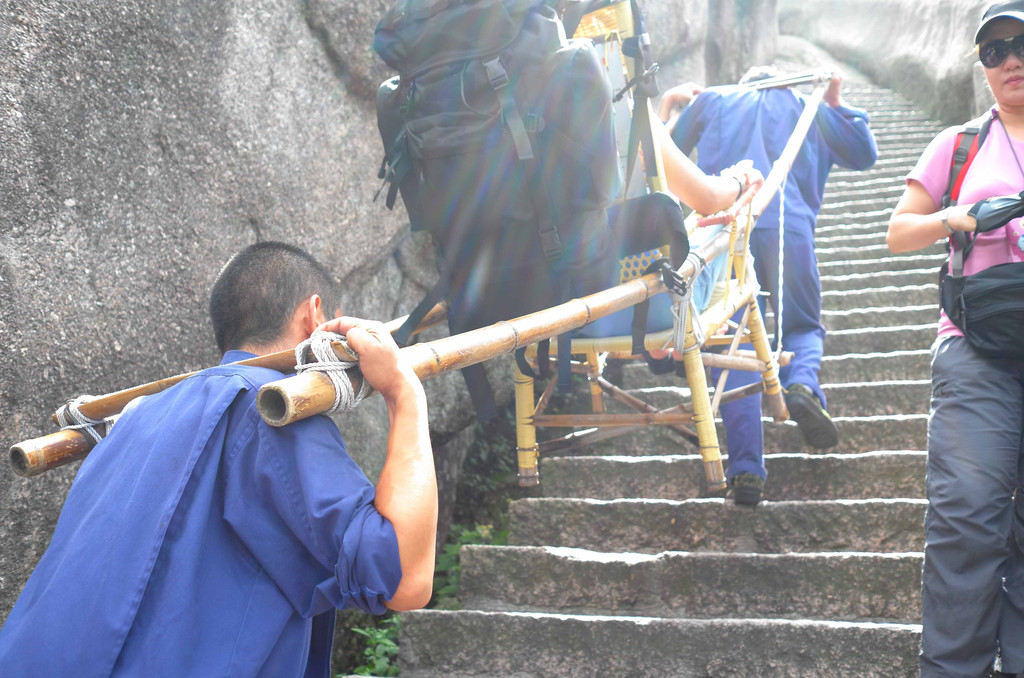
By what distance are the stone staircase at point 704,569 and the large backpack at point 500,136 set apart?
1204 millimetres

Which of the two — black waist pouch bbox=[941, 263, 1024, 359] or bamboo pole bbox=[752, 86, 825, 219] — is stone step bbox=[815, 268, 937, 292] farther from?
black waist pouch bbox=[941, 263, 1024, 359]

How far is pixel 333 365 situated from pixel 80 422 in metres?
0.72

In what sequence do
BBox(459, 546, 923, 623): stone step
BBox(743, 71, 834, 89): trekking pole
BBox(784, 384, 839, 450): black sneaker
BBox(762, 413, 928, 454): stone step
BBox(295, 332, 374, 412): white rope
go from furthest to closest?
BBox(743, 71, 834, 89): trekking pole
BBox(762, 413, 928, 454): stone step
BBox(784, 384, 839, 450): black sneaker
BBox(459, 546, 923, 623): stone step
BBox(295, 332, 374, 412): white rope

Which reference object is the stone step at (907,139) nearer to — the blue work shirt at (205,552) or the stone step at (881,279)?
the stone step at (881,279)

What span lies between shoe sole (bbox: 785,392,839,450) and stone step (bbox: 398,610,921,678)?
119 centimetres

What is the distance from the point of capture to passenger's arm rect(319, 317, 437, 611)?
138 cm

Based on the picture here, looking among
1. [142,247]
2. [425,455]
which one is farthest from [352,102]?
[425,455]

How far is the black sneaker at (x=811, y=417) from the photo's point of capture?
383 centimetres

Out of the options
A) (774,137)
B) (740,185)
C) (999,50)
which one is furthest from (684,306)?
(774,137)

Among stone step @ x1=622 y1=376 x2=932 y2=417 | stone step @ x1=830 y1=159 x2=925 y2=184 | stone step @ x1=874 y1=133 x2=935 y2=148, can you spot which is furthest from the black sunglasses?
stone step @ x1=874 y1=133 x2=935 y2=148

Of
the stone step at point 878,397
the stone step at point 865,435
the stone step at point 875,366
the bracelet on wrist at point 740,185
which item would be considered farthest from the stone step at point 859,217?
the bracelet on wrist at point 740,185

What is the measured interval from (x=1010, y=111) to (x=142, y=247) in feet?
8.36

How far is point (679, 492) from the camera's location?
391 centimetres

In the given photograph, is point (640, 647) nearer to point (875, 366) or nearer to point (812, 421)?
point (812, 421)
